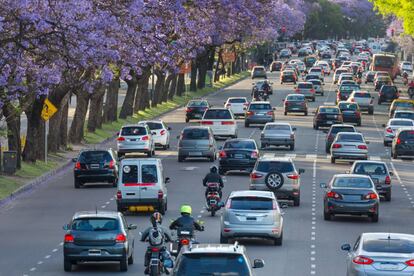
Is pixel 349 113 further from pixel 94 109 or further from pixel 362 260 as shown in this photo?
pixel 362 260

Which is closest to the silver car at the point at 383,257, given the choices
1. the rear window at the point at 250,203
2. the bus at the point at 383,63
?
the rear window at the point at 250,203

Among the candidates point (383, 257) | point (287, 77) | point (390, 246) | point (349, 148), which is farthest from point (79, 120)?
point (287, 77)

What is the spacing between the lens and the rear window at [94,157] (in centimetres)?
4497

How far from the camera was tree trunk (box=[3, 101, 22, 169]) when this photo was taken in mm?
47362

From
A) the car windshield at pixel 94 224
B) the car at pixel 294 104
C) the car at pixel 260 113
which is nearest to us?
the car windshield at pixel 94 224

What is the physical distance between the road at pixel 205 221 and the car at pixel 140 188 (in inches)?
16.2

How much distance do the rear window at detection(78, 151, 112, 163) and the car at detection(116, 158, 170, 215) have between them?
7714 mm

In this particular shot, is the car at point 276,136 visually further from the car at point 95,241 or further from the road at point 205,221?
the car at point 95,241

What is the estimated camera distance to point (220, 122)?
6391cm

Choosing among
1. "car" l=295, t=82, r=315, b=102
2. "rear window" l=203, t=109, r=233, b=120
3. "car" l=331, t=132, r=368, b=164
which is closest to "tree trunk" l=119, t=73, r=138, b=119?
"rear window" l=203, t=109, r=233, b=120

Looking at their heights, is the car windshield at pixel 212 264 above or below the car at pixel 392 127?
above

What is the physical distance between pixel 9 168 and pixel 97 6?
9840mm

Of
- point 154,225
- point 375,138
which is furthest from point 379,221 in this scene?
point 375,138

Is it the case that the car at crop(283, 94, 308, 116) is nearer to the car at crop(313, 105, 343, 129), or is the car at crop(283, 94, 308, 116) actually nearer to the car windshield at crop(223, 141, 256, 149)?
the car at crop(313, 105, 343, 129)
